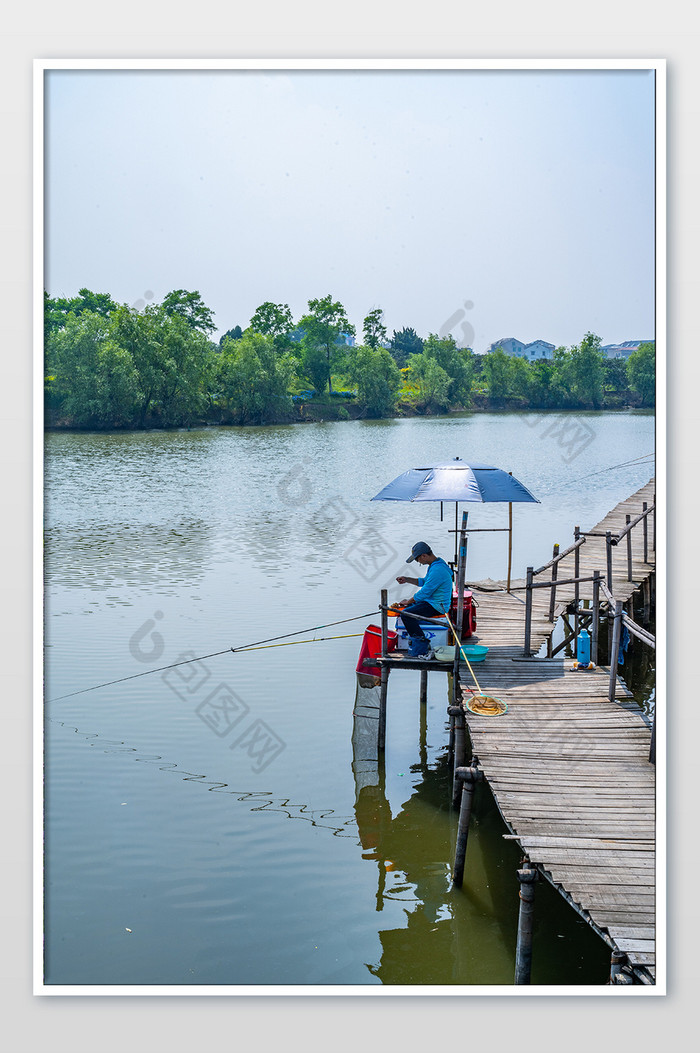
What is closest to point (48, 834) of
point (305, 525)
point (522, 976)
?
point (522, 976)

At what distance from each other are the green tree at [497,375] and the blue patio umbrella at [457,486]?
20.0 ft

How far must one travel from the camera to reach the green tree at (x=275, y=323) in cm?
1010

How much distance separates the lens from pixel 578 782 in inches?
210

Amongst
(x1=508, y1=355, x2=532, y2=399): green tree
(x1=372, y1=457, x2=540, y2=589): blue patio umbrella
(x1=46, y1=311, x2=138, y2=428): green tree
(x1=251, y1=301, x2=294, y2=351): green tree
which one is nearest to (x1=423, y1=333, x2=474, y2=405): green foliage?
(x1=508, y1=355, x2=532, y2=399): green tree

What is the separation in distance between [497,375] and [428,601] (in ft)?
38.0

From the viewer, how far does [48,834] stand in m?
4.22

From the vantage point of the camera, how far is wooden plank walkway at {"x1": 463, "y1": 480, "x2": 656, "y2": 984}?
13.7 ft

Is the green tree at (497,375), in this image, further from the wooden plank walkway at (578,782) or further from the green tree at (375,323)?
the wooden plank walkway at (578,782)

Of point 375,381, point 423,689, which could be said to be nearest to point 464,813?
point 423,689

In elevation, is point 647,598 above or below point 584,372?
below

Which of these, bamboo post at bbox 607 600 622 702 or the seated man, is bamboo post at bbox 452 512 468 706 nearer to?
the seated man

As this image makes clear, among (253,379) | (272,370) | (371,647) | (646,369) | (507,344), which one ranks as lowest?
(371,647)

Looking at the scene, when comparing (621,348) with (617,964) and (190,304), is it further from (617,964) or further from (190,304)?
(190,304)
